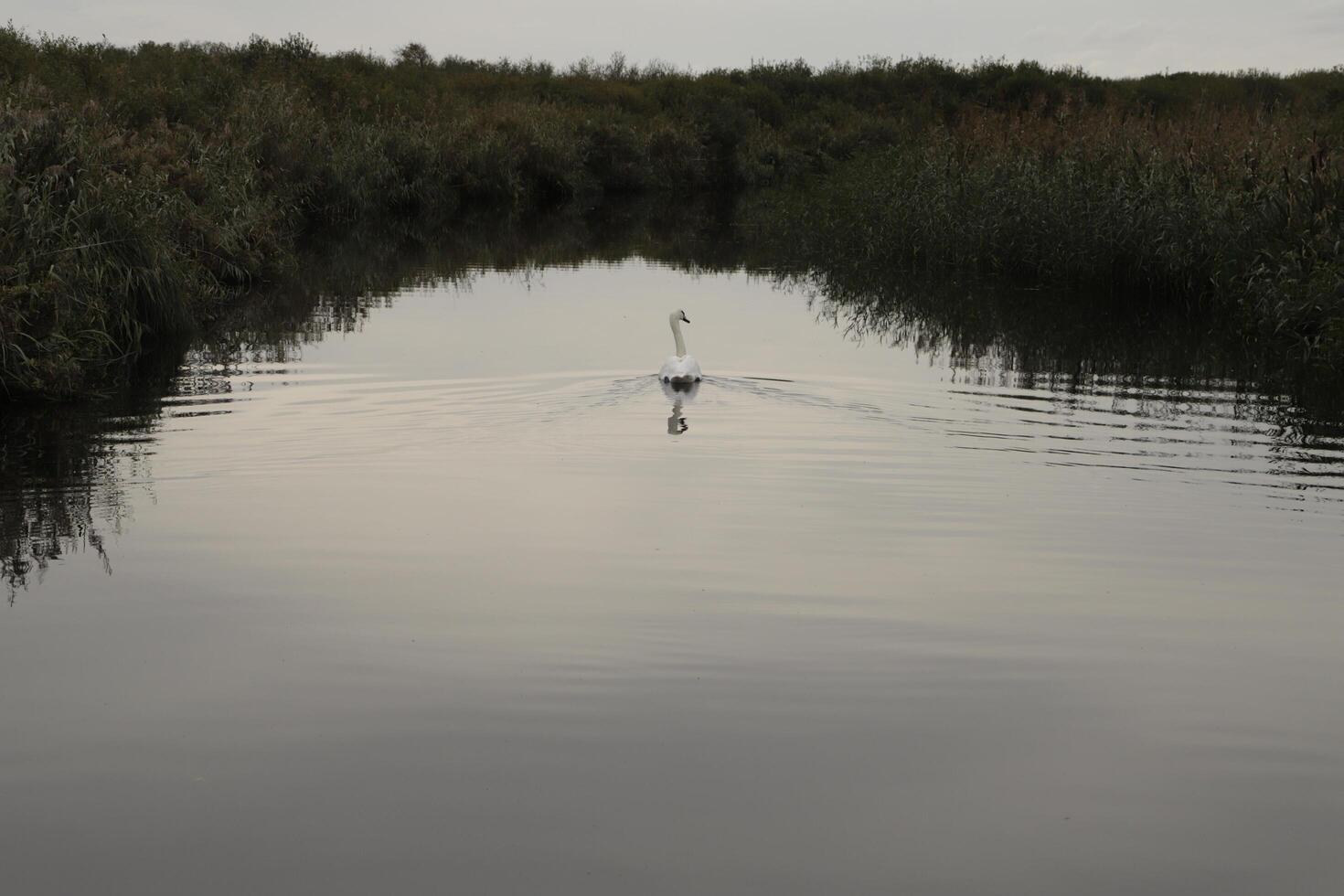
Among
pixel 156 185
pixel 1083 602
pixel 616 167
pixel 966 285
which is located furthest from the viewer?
pixel 616 167

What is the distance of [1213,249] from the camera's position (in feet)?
54.0

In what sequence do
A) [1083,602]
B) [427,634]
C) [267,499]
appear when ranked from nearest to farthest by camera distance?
[427,634], [1083,602], [267,499]

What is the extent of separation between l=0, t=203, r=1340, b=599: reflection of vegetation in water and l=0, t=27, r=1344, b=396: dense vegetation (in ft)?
2.07

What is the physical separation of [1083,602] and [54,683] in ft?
14.3

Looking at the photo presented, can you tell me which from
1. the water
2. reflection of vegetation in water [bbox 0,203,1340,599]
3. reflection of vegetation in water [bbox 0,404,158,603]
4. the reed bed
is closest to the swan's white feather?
the water

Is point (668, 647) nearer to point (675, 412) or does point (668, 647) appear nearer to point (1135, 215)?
point (675, 412)

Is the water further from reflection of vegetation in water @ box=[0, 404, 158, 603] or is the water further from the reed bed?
the reed bed

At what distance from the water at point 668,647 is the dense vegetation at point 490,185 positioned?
2751 mm

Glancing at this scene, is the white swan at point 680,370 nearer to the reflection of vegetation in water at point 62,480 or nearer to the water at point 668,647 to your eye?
the water at point 668,647

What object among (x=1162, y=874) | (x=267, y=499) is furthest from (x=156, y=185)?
(x=1162, y=874)

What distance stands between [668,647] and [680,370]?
605cm

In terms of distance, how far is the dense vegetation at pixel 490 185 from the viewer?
13305 millimetres

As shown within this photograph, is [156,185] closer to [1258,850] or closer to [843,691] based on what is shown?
[843,691]

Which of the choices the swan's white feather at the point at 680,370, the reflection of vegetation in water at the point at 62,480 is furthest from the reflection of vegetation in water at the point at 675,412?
the swan's white feather at the point at 680,370
